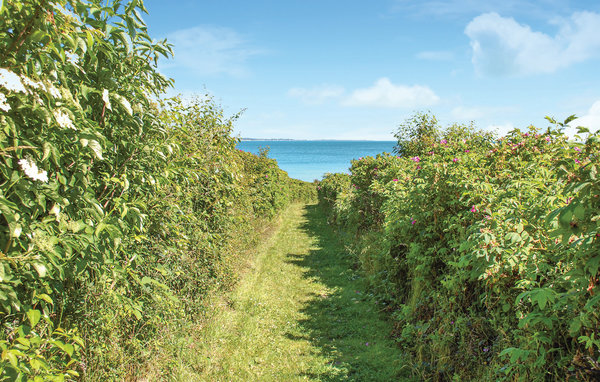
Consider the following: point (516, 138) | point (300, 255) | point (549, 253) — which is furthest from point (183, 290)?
point (300, 255)

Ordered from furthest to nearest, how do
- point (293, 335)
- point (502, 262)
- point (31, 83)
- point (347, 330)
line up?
point (347, 330) → point (293, 335) → point (502, 262) → point (31, 83)

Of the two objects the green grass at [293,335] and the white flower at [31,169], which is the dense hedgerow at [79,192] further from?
the green grass at [293,335]

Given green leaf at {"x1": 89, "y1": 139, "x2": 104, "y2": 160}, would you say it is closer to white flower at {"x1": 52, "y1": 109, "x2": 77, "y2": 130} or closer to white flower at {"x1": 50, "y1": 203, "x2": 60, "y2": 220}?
white flower at {"x1": 52, "y1": 109, "x2": 77, "y2": 130}

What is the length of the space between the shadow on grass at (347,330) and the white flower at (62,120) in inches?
167

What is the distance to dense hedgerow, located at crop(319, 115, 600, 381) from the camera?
92.6 inches

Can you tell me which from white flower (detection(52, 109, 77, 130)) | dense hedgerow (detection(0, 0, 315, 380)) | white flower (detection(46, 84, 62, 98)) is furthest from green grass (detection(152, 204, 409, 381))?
white flower (detection(46, 84, 62, 98))

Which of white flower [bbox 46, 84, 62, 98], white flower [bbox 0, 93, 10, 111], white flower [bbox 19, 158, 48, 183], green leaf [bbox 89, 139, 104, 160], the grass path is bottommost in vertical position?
the grass path

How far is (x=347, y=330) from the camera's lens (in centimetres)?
611

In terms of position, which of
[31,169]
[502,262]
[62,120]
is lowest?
[502,262]

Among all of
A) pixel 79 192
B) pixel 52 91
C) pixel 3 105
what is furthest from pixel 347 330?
pixel 3 105

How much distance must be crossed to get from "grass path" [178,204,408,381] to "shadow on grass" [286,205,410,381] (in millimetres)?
14

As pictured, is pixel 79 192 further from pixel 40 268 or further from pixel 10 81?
pixel 10 81

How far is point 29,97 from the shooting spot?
1.99m

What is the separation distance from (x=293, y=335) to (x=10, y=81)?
5.38m
